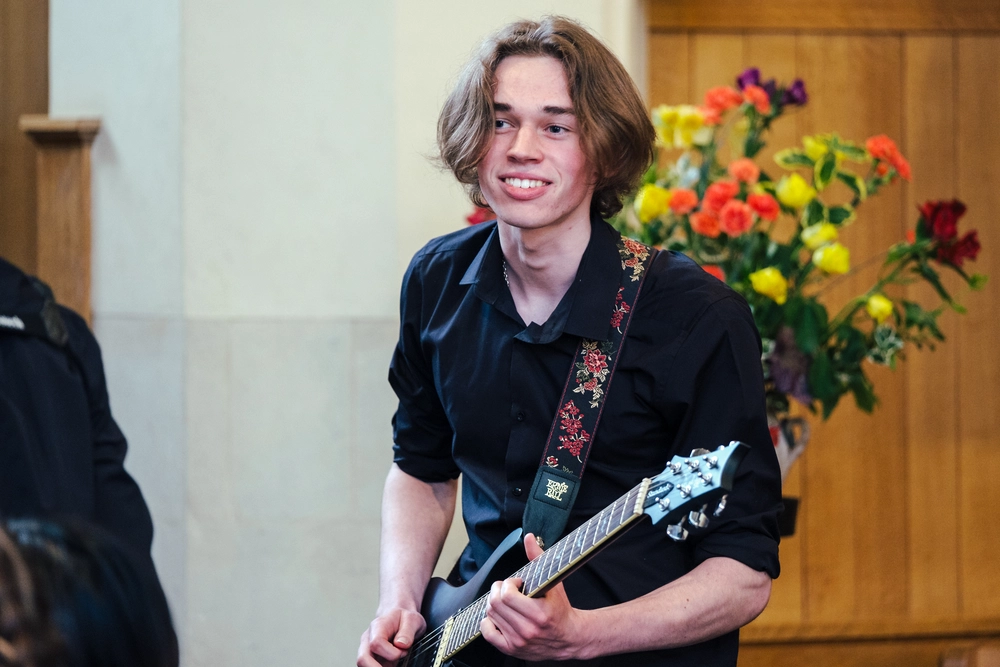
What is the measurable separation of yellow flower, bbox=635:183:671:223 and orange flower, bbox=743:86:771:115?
28 cm

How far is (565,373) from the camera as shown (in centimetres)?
168

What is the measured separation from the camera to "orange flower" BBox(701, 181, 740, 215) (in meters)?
2.30

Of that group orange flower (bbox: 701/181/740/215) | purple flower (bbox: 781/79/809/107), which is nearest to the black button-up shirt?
orange flower (bbox: 701/181/740/215)

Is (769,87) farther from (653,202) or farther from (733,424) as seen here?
(733,424)

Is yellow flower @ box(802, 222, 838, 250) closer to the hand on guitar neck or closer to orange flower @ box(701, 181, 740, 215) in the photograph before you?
orange flower @ box(701, 181, 740, 215)

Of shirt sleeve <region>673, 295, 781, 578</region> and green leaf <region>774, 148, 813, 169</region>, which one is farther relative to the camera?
green leaf <region>774, 148, 813, 169</region>

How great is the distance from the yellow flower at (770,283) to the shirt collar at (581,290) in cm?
61

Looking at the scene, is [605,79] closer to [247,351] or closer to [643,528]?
[643,528]

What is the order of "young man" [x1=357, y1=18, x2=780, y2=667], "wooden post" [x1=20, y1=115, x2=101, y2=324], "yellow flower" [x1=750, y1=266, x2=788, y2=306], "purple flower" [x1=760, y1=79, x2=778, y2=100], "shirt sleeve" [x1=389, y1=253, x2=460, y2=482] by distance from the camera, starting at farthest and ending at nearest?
1. "wooden post" [x1=20, y1=115, x2=101, y2=324]
2. "purple flower" [x1=760, y1=79, x2=778, y2=100]
3. "yellow flower" [x1=750, y1=266, x2=788, y2=306]
4. "shirt sleeve" [x1=389, y1=253, x2=460, y2=482]
5. "young man" [x1=357, y1=18, x2=780, y2=667]

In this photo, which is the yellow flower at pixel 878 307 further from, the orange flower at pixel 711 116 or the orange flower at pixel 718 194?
the orange flower at pixel 711 116

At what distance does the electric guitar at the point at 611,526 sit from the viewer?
1.28 metres

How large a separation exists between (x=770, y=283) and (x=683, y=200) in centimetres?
25

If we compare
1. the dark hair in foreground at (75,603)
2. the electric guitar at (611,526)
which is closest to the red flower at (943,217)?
the electric guitar at (611,526)

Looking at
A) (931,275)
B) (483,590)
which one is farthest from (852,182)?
(483,590)
